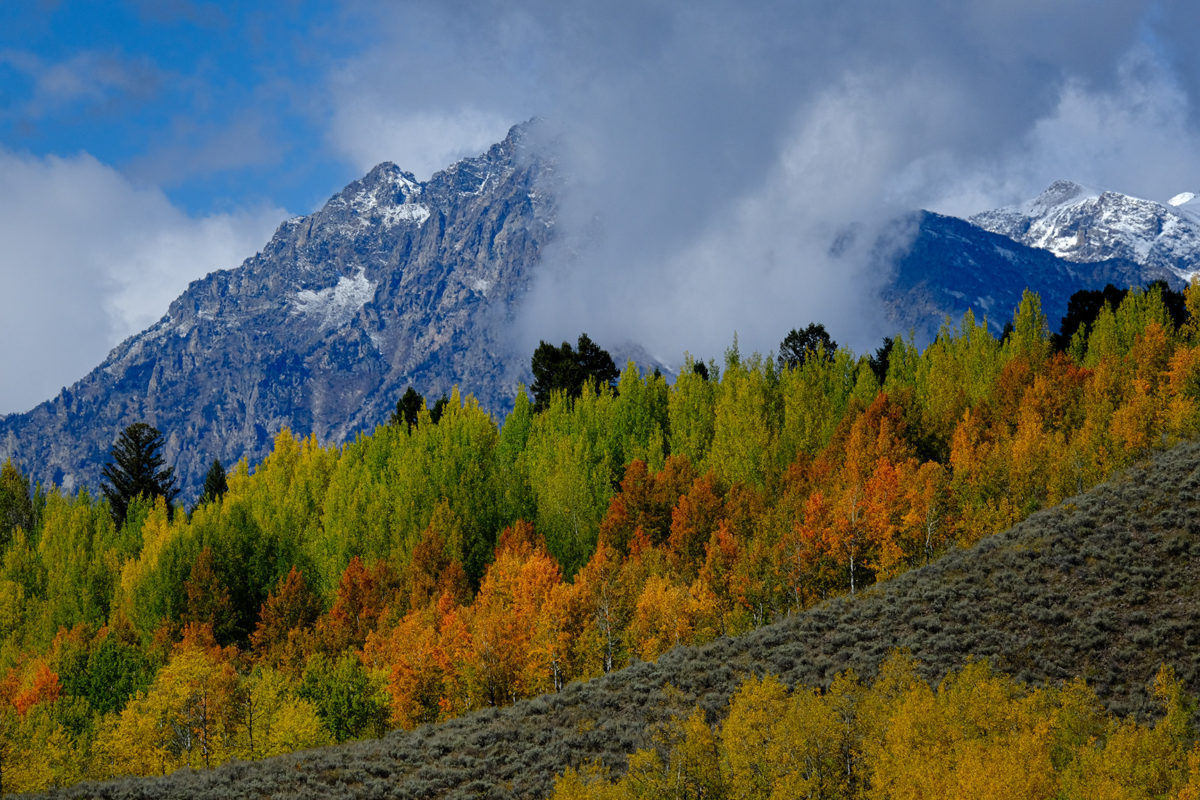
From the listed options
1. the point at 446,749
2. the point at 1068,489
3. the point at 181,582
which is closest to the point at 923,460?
the point at 1068,489

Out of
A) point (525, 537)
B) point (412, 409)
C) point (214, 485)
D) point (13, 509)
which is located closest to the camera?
A: point (525, 537)

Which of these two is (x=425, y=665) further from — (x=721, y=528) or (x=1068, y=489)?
(x=1068, y=489)

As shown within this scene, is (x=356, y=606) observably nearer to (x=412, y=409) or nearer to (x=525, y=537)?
(x=525, y=537)

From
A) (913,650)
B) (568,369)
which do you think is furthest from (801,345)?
(913,650)

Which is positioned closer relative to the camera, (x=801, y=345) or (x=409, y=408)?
(x=801, y=345)

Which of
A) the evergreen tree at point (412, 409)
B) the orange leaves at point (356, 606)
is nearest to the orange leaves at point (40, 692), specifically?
the orange leaves at point (356, 606)

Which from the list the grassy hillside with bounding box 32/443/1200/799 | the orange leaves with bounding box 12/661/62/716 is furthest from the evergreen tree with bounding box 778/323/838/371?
the orange leaves with bounding box 12/661/62/716

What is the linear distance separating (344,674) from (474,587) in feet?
91.3

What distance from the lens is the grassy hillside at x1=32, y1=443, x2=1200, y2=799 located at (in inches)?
1597

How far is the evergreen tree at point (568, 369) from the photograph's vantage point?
4968 inches

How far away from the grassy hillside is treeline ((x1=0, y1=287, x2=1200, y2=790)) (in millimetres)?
8742

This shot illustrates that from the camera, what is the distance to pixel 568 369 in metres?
127

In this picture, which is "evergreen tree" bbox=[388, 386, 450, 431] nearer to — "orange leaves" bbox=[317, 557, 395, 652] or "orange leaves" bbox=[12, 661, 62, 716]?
"orange leaves" bbox=[317, 557, 395, 652]

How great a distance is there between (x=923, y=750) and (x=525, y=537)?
5182 cm
